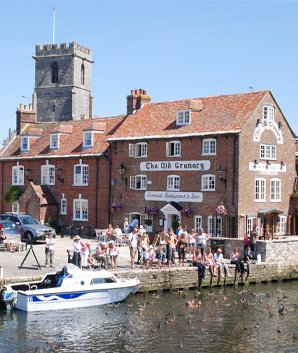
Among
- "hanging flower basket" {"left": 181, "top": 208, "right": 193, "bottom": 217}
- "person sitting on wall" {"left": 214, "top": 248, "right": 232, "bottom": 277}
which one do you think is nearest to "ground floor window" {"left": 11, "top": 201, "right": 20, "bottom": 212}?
"hanging flower basket" {"left": 181, "top": 208, "right": 193, "bottom": 217}

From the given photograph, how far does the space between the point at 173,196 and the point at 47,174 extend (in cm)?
1215

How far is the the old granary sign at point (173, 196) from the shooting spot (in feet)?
129

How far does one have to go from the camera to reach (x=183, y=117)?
4128cm

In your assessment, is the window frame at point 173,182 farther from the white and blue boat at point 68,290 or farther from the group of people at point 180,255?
the white and blue boat at point 68,290

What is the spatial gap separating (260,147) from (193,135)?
4.20 metres

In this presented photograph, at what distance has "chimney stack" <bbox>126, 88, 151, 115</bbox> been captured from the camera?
46.5 metres

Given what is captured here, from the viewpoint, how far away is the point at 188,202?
39.9 m

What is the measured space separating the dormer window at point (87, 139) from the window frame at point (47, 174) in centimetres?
330

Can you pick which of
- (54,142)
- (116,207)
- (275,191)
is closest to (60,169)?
(54,142)

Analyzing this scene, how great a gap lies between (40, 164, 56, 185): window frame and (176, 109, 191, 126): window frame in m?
11.4

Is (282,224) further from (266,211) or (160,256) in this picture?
(160,256)

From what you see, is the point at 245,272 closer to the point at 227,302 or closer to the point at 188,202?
the point at 227,302

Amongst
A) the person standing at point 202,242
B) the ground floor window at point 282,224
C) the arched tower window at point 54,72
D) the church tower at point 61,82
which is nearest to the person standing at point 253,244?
the person standing at point 202,242

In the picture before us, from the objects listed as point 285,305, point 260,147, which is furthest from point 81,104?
point 285,305
